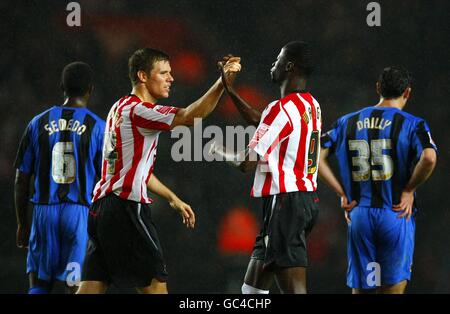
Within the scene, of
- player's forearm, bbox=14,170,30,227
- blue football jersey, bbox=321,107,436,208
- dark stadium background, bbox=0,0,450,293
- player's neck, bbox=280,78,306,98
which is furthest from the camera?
dark stadium background, bbox=0,0,450,293

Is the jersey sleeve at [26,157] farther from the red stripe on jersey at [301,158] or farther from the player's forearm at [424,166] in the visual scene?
the player's forearm at [424,166]

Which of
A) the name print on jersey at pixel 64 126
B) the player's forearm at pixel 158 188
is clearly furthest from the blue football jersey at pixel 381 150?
the name print on jersey at pixel 64 126

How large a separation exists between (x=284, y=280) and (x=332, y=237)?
10.3 ft

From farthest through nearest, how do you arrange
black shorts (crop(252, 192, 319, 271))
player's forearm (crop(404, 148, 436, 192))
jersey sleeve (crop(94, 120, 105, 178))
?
1. jersey sleeve (crop(94, 120, 105, 178))
2. player's forearm (crop(404, 148, 436, 192))
3. black shorts (crop(252, 192, 319, 271))

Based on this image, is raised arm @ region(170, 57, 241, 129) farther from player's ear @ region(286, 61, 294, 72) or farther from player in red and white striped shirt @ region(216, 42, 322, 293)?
player's ear @ region(286, 61, 294, 72)

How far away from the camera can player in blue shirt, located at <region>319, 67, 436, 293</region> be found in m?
5.70

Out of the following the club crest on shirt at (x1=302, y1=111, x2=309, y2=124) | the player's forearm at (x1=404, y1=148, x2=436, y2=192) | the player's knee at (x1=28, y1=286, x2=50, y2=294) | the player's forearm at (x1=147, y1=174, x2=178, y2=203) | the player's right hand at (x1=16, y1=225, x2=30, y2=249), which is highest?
the club crest on shirt at (x1=302, y1=111, x2=309, y2=124)

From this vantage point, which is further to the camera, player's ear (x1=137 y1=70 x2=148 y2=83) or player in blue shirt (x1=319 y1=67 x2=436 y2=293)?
player in blue shirt (x1=319 y1=67 x2=436 y2=293)

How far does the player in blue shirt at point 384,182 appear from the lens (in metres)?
5.70

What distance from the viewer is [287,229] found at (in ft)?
16.0

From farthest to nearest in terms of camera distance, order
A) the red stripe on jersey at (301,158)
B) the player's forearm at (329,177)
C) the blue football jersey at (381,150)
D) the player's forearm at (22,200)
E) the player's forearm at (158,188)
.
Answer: the player's forearm at (22,200), the player's forearm at (329,177), the blue football jersey at (381,150), the player's forearm at (158,188), the red stripe on jersey at (301,158)

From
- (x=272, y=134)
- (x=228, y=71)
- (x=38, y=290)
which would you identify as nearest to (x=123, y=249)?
(x=272, y=134)

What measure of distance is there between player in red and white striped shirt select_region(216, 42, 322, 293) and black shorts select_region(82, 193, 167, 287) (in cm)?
66

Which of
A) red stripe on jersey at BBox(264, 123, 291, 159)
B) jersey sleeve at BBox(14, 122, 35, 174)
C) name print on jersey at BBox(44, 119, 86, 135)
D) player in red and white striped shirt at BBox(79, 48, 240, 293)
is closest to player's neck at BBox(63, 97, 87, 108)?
name print on jersey at BBox(44, 119, 86, 135)
